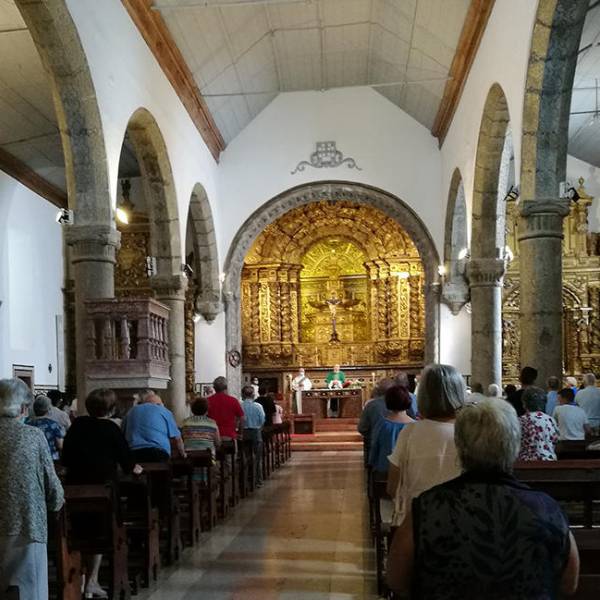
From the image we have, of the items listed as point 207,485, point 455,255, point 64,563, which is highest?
point 455,255

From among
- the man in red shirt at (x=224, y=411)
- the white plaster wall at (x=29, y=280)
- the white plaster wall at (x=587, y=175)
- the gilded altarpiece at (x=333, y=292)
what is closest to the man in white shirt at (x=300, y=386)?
the gilded altarpiece at (x=333, y=292)

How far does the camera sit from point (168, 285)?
51.8 ft

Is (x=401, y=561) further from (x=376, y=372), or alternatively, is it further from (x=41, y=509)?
(x=376, y=372)

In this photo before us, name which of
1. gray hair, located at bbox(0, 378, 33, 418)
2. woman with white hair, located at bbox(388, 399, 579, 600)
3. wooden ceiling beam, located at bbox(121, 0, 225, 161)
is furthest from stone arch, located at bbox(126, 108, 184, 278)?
woman with white hair, located at bbox(388, 399, 579, 600)

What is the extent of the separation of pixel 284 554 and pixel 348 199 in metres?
14.1

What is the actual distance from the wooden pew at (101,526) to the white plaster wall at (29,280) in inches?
448

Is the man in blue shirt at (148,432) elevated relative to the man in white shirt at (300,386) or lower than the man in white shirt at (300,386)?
elevated

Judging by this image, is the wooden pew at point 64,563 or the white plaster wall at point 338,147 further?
the white plaster wall at point 338,147

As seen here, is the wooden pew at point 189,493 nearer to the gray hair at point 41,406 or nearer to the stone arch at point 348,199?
the gray hair at point 41,406

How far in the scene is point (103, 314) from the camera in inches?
396

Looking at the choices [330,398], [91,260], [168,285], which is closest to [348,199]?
[330,398]

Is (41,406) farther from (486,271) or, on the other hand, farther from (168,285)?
(486,271)

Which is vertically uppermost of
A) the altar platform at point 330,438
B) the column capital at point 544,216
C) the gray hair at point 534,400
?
the column capital at point 544,216

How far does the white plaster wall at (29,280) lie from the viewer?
17.3 meters
